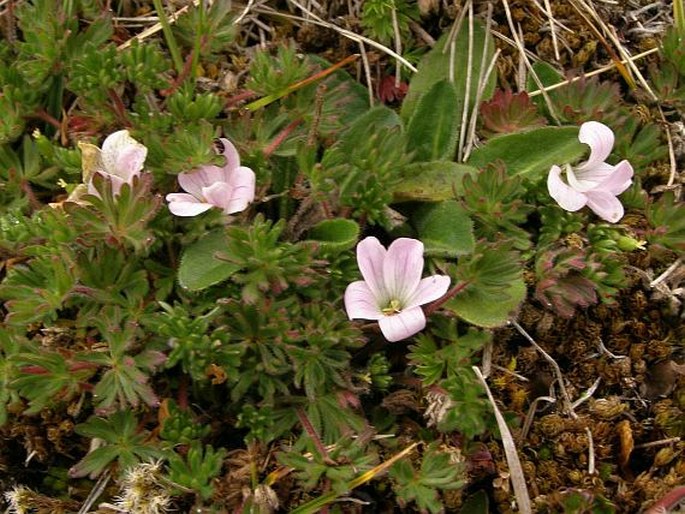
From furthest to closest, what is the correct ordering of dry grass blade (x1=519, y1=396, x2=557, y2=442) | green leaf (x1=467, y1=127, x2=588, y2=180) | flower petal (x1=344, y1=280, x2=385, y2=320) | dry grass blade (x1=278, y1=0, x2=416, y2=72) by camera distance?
dry grass blade (x1=278, y1=0, x2=416, y2=72), green leaf (x1=467, y1=127, x2=588, y2=180), dry grass blade (x1=519, y1=396, x2=557, y2=442), flower petal (x1=344, y1=280, x2=385, y2=320)

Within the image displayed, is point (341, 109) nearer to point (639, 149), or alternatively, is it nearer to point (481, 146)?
point (481, 146)

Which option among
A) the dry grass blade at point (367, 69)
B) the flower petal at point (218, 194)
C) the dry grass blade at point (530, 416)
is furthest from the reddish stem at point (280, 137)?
the dry grass blade at point (530, 416)

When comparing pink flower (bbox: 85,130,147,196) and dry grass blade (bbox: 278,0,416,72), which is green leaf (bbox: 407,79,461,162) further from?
pink flower (bbox: 85,130,147,196)

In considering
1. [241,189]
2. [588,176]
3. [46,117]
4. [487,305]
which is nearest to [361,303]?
[487,305]

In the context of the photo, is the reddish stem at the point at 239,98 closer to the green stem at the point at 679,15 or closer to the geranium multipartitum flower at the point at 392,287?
the geranium multipartitum flower at the point at 392,287

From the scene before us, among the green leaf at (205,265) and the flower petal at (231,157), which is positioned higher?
the flower petal at (231,157)

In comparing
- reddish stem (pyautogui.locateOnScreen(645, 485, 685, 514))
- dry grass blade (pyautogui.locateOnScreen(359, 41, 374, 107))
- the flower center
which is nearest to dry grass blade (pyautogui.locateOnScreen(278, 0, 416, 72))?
dry grass blade (pyautogui.locateOnScreen(359, 41, 374, 107))

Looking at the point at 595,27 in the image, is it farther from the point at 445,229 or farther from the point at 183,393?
the point at 183,393
